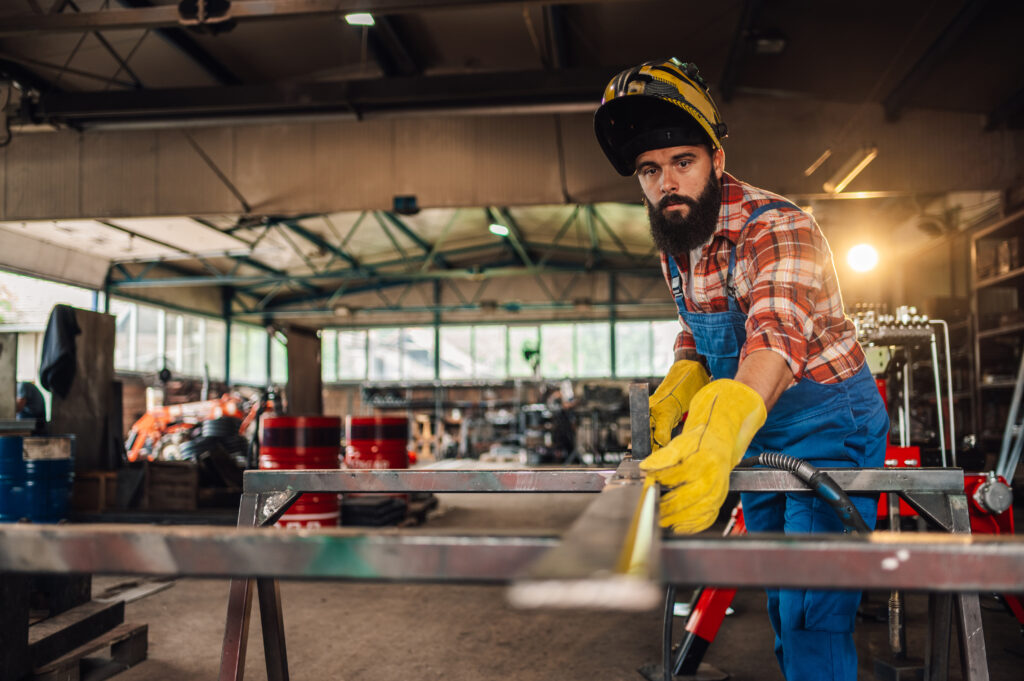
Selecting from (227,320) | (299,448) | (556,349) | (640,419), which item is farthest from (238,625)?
(227,320)

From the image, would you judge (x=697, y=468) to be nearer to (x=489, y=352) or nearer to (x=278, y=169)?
(x=278, y=169)

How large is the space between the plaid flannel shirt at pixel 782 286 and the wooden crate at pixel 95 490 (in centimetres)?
623

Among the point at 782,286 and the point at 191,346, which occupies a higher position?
the point at 191,346

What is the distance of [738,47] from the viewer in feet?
20.1

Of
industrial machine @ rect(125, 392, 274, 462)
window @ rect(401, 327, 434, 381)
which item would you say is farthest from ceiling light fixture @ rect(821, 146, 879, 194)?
window @ rect(401, 327, 434, 381)

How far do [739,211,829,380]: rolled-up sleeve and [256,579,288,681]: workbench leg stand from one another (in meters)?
1.35

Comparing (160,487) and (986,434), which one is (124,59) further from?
(986,434)

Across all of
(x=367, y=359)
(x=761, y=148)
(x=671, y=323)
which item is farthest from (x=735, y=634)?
(x=367, y=359)

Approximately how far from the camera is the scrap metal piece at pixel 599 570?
668 mm

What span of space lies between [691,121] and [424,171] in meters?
6.04

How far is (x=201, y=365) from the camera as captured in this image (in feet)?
62.3

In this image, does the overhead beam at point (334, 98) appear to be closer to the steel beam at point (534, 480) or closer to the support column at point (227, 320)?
the steel beam at point (534, 480)

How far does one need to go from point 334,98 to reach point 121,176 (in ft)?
10.4

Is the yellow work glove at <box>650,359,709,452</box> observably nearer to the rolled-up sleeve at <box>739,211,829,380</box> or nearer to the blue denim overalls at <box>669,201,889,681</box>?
the blue denim overalls at <box>669,201,889,681</box>
